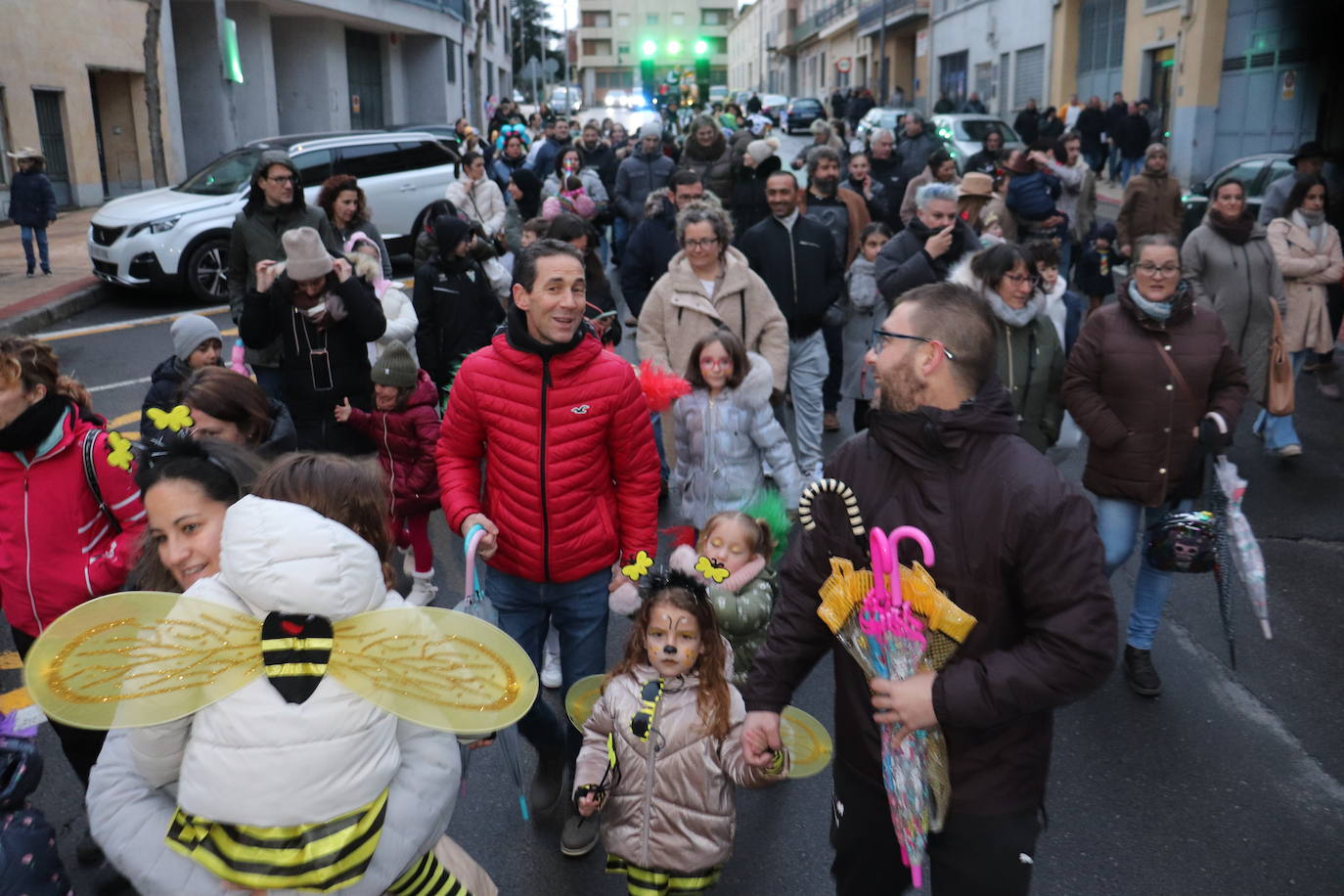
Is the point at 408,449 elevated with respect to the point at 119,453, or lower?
lower

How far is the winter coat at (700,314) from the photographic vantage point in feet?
20.1

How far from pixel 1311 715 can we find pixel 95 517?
15.1ft

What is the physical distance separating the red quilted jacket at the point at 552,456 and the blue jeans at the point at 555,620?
6 centimetres

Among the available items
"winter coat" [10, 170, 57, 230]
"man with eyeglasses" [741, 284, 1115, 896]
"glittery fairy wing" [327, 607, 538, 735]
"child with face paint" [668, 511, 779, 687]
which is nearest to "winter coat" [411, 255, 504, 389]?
"child with face paint" [668, 511, 779, 687]

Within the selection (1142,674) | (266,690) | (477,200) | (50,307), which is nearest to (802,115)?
(477,200)

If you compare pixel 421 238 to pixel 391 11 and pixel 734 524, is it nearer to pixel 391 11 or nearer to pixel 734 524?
pixel 734 524

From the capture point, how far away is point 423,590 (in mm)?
5734

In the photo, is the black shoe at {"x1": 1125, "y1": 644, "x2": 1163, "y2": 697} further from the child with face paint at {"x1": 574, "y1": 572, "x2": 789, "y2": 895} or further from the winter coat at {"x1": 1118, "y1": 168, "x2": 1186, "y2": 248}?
the winter coat at {"x1": 1118, "y1": 168, "x2": 1186, "y2": 248}

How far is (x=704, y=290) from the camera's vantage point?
6.16 meters

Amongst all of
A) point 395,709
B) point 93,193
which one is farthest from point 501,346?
point 93,193

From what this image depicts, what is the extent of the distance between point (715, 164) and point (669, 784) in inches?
371

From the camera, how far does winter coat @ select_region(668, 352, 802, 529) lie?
5.03 metres

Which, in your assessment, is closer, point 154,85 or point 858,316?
point 858,316

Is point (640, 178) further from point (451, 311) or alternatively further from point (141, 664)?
point (141, 664)
